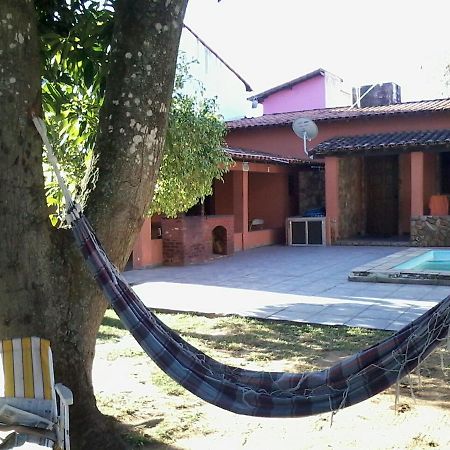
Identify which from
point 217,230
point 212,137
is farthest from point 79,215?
point 217,230

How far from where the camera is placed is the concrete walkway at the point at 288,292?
647 cm

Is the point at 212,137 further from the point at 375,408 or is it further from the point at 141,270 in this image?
the point at 375,408

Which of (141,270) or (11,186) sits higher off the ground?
(11,186)

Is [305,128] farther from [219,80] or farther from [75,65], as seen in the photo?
[75,65]

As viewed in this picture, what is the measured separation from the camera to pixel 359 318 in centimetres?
620

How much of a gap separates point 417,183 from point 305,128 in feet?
12.0

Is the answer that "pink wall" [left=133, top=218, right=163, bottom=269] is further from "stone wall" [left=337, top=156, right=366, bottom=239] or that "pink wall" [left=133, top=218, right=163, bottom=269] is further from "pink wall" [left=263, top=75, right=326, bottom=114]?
"pink wall" [left=263, top=75, right=326, bottom=114]

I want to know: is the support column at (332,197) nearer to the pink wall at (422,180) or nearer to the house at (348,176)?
the house at (348,176)

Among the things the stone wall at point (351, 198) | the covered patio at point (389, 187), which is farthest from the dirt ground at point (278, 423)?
the stone wall at point (351, 198)

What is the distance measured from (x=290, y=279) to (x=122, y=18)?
22.1ft

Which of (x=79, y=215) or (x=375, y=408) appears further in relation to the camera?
(x=375, y=408)

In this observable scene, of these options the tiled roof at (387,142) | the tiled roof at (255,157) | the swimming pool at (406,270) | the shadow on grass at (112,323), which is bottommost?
the shadow on grass at (112,323)

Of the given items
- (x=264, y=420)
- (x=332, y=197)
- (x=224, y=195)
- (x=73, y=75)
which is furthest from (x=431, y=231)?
(x=73, y=75)

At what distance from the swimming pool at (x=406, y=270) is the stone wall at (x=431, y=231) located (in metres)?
1.75
